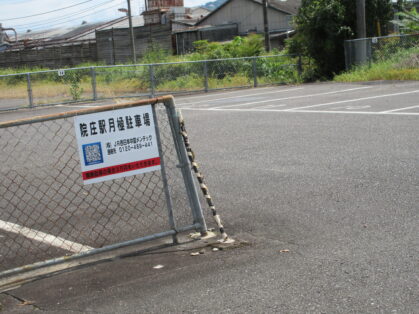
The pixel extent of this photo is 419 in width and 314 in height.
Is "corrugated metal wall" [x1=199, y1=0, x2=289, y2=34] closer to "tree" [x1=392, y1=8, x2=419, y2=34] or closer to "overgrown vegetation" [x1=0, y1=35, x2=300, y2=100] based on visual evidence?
"tree" [x1=392, y1=8, x2=419, y2=34]

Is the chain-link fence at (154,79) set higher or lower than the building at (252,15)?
lower

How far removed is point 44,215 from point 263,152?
12.5 ft

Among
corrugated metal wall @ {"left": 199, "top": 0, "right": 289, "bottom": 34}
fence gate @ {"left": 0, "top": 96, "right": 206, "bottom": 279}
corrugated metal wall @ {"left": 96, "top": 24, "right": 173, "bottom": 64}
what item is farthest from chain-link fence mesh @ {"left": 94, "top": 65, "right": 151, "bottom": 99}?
corrugated metal wall @ {"left": 199, "top": 0, "right": 289, "bottom": 34}

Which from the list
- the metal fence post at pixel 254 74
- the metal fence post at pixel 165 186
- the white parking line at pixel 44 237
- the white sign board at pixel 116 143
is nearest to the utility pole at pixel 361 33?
the metal fence post at pixel 254 74

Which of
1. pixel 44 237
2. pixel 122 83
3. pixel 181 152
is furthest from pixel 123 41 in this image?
pixel 181 152

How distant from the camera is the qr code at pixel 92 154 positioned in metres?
4.78

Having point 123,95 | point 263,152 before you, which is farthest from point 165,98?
point 123,95

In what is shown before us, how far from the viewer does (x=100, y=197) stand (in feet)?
23.9

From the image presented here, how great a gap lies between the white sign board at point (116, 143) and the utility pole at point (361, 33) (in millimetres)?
20066

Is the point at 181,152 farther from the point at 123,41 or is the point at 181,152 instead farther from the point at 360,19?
the point at 123,41

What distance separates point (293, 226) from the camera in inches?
217

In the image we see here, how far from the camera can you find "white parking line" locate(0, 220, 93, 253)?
5.44m

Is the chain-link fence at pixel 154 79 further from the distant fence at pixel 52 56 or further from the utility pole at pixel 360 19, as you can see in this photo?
the distant fence at pixel 52 56

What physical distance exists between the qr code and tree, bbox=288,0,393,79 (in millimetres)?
21296
